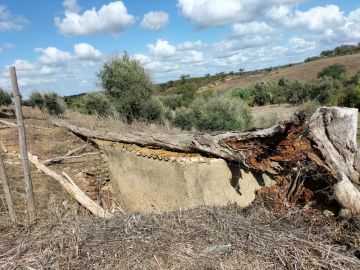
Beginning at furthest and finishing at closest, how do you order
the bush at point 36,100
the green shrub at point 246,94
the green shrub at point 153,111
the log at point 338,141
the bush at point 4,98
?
the green shrub at point 246,94 → the bush at point 4,98 → the bush at point 36,100 → the green shrub at point 153,111 → the log at point 338,141

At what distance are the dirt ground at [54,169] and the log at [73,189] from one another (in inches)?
4.5

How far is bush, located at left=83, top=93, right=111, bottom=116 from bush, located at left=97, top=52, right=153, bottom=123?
0.41 metres

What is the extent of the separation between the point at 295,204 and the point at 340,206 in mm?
617

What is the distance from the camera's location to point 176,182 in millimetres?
7277

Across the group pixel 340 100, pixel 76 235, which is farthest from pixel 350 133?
pixel 340 100

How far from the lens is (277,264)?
387 cm

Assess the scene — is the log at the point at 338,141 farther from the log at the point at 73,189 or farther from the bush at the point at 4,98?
the bush at the point at 4,98

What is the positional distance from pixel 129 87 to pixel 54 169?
1010 cm

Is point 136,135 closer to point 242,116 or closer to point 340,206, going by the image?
point 340,206

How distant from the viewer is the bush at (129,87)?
18922mm

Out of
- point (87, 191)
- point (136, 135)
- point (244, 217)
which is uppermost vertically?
point (136, 135)

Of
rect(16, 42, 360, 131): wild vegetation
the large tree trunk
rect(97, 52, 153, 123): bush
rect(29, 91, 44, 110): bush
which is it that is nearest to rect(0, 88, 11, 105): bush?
rect(16, 42, 360, 131): wild vegetation

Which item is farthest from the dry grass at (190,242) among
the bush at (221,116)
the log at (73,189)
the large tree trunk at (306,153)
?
the bush at (221,116)

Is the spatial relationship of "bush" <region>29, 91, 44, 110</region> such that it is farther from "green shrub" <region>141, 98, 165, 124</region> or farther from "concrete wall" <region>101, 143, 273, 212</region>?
"concrete wall" <region>101, 143, 273, 212</region>
